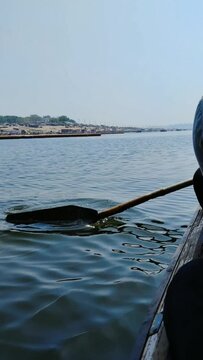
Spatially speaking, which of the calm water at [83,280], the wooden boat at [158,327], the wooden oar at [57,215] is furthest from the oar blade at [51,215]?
the wooden boat at [158,327]

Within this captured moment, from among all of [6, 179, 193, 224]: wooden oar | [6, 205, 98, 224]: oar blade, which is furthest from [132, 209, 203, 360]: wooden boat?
[6, 205, 98, 224]: oar blade

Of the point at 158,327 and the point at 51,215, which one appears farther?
the point at 51,215

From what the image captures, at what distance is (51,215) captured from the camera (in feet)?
28.6

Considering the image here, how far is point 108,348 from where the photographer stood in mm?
3859

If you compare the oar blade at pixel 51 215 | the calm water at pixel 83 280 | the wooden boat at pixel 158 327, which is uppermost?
the wooden boat at pixel 158 327

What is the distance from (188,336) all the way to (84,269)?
421cm

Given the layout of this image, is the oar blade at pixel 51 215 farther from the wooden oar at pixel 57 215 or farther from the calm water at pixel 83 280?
the calm water at pixel 83 280

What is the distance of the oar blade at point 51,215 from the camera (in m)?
8.62

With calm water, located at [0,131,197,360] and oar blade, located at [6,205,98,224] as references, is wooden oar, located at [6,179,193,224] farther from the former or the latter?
calm water, located at [0,131,197,360]

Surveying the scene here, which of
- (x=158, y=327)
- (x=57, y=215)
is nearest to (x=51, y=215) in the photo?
(x=57, y=215)

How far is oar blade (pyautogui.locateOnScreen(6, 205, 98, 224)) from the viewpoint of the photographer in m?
8.62

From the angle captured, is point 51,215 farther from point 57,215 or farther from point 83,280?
point 83,280

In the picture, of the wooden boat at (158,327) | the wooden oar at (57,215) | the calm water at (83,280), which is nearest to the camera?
the wooden boat at (158,327)

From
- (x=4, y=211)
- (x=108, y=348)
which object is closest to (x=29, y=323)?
(x=108, y=348)
